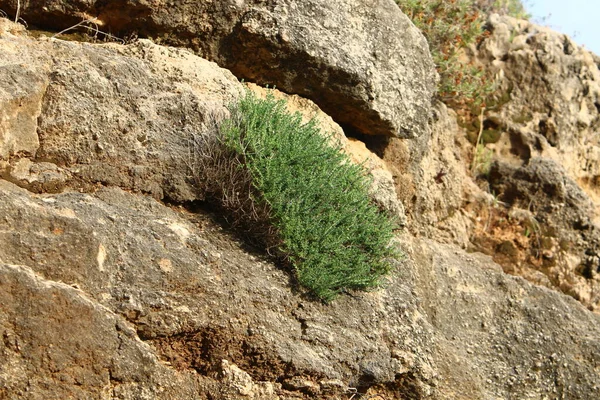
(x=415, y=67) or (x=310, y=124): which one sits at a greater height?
(x=415, y=67)

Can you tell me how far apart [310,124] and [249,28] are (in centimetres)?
91

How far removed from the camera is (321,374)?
480cm

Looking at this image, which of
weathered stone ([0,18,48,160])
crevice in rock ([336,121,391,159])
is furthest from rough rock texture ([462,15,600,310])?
weathered stone ([0,18,48,160])

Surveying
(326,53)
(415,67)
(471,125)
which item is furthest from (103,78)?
(471,125)

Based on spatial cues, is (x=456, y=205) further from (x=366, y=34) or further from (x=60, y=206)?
(x=60, y=206)

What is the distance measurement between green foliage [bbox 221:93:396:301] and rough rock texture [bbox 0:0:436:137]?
64 centimetres

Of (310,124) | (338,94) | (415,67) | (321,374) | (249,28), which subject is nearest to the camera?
(321,374)

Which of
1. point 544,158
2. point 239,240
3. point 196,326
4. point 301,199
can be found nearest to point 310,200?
point 301,199

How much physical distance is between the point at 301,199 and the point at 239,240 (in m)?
0.46

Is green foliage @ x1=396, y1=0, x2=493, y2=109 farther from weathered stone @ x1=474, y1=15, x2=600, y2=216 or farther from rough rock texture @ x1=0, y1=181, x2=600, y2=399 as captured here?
rough rock texture @ x1=0, y1=181, x2=600, y2=399

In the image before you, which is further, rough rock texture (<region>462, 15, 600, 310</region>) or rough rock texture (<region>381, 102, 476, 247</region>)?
rough rock texture (<region>462, 15, 600, 310</region>)

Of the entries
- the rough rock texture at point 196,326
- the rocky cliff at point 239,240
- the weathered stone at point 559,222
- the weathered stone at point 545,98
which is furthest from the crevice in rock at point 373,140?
the weathered stone at point 545,98

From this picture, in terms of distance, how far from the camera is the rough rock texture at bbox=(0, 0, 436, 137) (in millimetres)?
5730

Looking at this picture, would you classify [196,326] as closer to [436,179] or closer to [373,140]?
[373,140]
